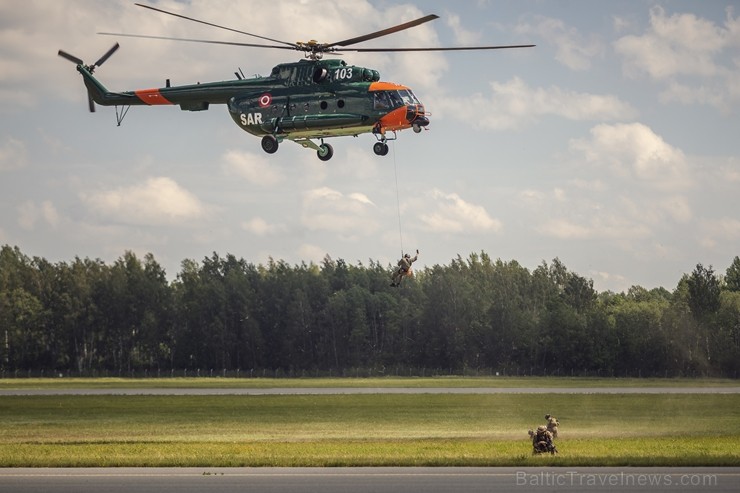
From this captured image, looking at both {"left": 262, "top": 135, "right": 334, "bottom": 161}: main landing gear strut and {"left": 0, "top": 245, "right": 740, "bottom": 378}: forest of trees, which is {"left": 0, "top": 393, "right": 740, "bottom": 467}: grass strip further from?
{"left": 0, "top": 245, "right": 740, "bottom": 378}: forest of trees

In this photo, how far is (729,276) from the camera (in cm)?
15975

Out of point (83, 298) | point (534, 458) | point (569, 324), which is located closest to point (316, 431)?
point (534, 458)

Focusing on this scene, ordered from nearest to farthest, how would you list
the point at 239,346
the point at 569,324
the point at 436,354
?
the point at 569,324 < the point at 436,354 < the point at 239,346

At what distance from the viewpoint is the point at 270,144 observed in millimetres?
40031

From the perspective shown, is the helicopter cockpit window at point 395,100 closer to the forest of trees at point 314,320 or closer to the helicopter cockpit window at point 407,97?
the helicopter cockpit window at point 407,97

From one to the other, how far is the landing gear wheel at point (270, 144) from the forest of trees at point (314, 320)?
72.7m

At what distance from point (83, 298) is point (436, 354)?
154 feet

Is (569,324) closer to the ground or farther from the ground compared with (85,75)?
closer to the ground

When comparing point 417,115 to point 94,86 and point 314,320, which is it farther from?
point 314,320

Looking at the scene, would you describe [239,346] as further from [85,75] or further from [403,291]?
[85,75]

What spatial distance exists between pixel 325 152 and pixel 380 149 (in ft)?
8.39

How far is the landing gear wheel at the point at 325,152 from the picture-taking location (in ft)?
133

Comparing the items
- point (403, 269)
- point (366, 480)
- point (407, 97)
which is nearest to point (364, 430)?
point (403, 269)

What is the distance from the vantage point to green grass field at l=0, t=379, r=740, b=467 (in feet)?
106
